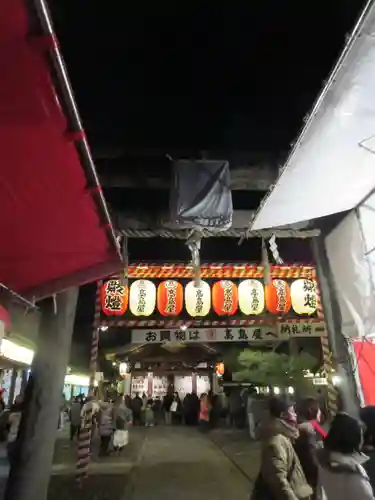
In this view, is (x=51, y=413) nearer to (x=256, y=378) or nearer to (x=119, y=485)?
(x=119, y=485)

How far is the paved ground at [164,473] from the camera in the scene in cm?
779

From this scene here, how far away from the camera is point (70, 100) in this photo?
2.41 m

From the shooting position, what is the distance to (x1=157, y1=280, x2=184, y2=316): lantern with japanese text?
1182 centimetres

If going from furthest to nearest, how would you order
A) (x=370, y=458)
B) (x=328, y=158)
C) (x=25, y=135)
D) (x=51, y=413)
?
(x=51, y=413) < (x=328, y=158) < (x=370, y=458) < (x=25, y=135)

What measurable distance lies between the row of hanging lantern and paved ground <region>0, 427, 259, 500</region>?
4247 mm

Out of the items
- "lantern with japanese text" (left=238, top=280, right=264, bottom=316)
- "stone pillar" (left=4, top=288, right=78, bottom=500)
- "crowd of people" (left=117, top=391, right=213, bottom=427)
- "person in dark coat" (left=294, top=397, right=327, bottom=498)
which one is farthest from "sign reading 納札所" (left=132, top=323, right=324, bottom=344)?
"person in dark coat" (left=294, top=397, right=327, bottom=498)

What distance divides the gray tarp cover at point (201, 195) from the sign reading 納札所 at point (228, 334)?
9.84 metres

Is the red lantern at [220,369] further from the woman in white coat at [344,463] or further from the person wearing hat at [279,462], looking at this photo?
the woman in white coat at [344,463]

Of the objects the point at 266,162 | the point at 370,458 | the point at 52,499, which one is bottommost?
the point at 52,499

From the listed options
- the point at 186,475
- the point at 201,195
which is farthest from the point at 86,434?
the point at 201,195

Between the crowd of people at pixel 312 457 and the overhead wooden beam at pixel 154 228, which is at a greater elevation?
the overhead wooden beam at pixel 154 228

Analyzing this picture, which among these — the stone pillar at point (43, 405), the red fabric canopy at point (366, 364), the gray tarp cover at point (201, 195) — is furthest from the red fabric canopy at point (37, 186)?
the red fabric canopy at point (366, 364)

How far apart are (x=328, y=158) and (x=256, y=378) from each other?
44.9 feet

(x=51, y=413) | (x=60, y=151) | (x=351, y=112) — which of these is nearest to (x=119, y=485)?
(x=51, y=413)
